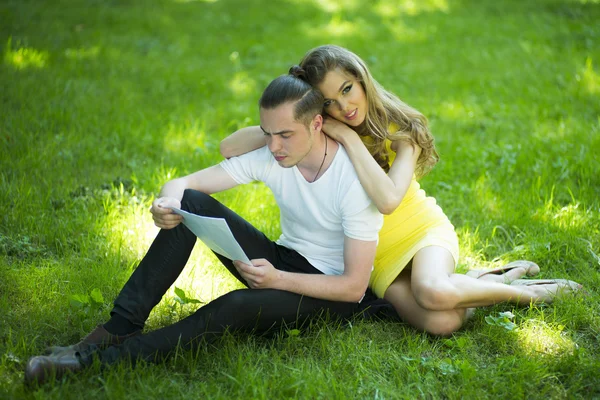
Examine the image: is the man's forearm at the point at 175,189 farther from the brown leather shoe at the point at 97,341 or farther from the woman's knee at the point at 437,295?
the woman's knee at the point at 437,295

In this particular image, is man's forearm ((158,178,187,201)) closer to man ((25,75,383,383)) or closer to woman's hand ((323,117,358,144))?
man ((25,75,383,383))

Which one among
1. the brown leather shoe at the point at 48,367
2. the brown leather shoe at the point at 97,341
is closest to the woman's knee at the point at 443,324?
the brown leather shoe at the point at 97,341

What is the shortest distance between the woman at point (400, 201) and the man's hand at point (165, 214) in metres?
0.51

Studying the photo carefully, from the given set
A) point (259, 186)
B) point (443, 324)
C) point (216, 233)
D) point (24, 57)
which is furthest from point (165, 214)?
point (24, 57)

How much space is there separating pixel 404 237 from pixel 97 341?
1.76 metres

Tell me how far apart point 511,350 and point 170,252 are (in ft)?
6.02

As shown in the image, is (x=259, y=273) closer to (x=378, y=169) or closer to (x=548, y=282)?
(x=378, y=169)

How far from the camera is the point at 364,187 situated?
3158 mm

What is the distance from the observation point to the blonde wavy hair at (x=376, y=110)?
3.26 metres

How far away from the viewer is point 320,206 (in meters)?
3.23

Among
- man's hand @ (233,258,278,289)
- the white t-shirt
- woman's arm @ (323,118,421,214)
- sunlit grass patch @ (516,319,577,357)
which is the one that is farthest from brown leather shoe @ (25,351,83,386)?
sunlit grass patch @ (516,319,577,357)

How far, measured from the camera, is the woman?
10.7 ft

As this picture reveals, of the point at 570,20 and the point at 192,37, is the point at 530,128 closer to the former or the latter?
the point at 570,20

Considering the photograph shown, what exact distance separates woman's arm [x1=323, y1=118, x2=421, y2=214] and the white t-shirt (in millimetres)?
46
